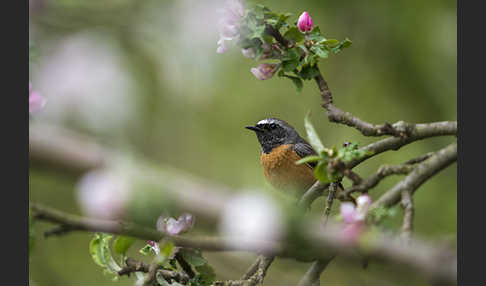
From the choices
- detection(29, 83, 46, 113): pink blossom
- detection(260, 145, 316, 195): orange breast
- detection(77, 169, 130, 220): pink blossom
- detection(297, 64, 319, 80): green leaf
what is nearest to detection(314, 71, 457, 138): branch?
detection(297, 64, 319, 80): green leaf

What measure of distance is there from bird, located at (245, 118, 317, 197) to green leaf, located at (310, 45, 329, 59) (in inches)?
77.1

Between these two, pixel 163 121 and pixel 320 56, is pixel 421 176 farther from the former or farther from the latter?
pixel 163 121

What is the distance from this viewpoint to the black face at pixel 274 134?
485 centimetres

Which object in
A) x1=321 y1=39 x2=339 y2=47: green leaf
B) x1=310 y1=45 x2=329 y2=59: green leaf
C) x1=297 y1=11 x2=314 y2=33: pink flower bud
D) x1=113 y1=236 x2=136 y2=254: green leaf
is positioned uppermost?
x1=297 y1=11 x2=314 y2=33: pink flower bud

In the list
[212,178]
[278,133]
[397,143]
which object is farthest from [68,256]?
[397,143]

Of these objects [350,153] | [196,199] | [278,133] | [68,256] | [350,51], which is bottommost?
[68,256]

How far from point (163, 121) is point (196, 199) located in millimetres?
4812

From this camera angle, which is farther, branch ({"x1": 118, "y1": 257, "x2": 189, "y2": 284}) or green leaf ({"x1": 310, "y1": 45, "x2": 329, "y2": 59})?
green leaf ({"x1": 310, "y1": 45, "x2": 329, "y2": 59})

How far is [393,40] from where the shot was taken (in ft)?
18.1

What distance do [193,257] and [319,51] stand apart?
108cm

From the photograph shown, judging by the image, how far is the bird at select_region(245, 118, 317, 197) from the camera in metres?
4.69

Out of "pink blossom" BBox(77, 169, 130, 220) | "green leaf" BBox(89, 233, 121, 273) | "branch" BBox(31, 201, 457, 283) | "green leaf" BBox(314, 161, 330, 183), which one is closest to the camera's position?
"branch" BBox(31, 201, 457, 283)

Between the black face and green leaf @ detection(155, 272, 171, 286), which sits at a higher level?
the black face

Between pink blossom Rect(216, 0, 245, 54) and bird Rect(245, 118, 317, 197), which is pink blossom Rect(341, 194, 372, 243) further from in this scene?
bird Rect(245, 118, 317, 197)
